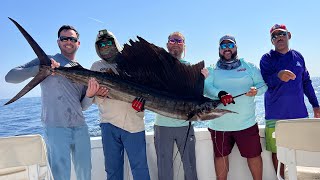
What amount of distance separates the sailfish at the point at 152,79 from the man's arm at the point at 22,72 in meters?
0.06

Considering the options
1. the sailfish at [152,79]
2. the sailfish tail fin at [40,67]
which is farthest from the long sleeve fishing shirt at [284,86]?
the sailfish tail fin at [40,67]

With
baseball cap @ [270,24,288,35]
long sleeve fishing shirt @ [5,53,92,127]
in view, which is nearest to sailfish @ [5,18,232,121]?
long sleeve fishing shirt @ [5,53,92,127]

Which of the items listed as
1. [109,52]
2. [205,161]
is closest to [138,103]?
[109,52]

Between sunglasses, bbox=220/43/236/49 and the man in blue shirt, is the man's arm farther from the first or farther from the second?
the man in blue shirt

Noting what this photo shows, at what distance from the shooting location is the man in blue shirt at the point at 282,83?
8.78ft

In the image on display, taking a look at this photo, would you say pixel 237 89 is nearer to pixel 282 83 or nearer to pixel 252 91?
pixel 252 91

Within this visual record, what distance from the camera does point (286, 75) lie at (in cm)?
255

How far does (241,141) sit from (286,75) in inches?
25.1

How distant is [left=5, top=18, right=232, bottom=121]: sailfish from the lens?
2.26m

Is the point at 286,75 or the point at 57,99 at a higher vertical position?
the point at 286,75

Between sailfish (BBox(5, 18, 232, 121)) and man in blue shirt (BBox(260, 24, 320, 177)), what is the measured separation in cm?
68

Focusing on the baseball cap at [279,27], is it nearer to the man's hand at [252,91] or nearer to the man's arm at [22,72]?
the man's hand at [252,91]

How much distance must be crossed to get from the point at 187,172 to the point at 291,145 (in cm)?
126

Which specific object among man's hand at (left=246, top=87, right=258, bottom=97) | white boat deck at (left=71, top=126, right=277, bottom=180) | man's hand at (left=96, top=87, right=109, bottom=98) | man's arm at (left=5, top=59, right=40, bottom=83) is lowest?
white boat deck at (left=71, top=126, right=277, bottom=180)
